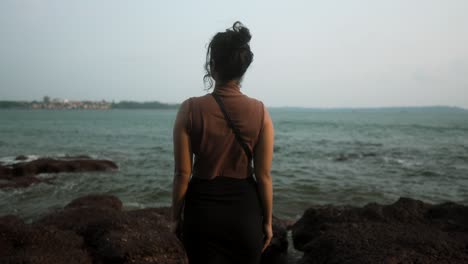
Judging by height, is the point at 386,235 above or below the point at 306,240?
above

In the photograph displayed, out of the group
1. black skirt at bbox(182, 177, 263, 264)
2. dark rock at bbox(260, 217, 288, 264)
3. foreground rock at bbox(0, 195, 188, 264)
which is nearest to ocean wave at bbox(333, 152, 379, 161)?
dark rock at bbox(260, 217, 288, 264)

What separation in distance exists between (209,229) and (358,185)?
42.7 ft

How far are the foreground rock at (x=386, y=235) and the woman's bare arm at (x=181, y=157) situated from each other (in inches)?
100

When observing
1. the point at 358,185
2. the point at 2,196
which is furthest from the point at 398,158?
the point at 2,196

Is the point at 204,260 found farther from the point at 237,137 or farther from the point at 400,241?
the point at 400,241

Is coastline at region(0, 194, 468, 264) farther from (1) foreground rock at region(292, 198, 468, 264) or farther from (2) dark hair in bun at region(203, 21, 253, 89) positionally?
(2) dark hair in bun at region(203, 21, 253, 89)

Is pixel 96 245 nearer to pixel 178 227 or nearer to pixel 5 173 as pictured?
pixel 178 227

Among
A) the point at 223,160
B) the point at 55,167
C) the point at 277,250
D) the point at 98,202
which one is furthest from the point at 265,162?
the point at 55,167

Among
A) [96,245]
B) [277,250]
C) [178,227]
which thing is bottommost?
[277,250]

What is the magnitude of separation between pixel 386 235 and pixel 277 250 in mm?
1814

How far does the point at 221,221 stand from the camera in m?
2.24

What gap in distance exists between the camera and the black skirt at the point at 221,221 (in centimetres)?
224

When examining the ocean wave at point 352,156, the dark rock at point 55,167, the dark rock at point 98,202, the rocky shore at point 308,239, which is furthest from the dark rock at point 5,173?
the ocean wave at point 352,156

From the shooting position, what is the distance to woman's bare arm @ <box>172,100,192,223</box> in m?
2.21
